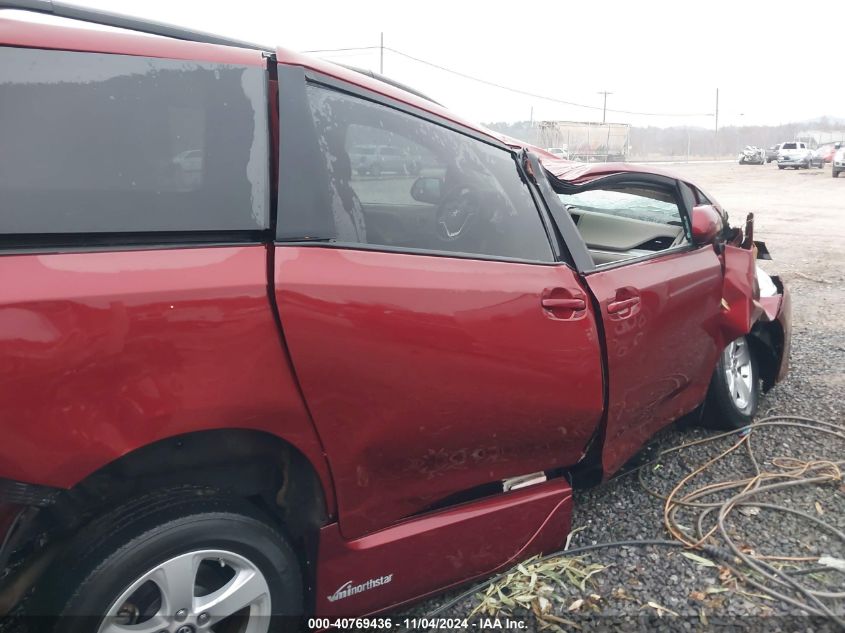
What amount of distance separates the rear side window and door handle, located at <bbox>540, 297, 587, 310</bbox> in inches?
37.7

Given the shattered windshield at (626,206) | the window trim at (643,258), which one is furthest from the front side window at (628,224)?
the window trim at (643,258)

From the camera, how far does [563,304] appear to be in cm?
218

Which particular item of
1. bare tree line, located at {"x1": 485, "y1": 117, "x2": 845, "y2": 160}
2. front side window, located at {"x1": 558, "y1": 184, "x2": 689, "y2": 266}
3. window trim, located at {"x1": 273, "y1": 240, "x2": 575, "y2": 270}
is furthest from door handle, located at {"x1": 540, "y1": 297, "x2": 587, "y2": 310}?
bare tree line, located at {"x1": 485, "y1": 117, "x2": 845, "y2": 160}

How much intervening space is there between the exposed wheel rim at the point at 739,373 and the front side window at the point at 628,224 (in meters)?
0.70

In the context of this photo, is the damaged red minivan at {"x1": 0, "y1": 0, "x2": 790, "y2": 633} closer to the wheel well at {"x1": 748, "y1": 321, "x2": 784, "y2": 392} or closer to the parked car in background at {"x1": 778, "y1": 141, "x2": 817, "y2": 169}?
the wheel well at {"x1": 748, "y1": 321, "x2": 784, "y2": 392}

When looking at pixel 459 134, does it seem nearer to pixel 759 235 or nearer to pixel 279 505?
pixel 279 505

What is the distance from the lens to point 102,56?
1.57 meters

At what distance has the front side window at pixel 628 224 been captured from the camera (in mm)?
3141

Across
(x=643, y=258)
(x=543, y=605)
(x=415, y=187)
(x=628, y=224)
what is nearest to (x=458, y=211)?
(x=415, y=187)

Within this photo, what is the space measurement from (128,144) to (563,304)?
4.56 ft

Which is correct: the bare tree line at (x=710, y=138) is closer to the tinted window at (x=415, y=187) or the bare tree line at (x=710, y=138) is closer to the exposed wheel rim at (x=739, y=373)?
the exposed wheel rim at (x=739, y=373)

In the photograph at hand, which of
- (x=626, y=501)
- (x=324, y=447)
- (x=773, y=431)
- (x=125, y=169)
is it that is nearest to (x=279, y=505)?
(x=324, y=447)

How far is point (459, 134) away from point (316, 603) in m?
1.56

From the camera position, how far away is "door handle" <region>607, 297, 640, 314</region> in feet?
7.62
